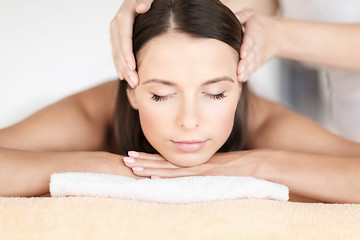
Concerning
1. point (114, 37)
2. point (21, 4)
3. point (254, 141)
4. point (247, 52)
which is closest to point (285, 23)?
point (247, 52)

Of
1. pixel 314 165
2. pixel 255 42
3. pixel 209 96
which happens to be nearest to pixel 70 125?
pixel 209 96

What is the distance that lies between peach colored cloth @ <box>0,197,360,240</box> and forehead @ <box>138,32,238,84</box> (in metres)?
0.33

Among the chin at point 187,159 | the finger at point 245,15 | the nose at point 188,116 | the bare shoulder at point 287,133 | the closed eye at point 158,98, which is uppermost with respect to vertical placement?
the finger at point 245,15

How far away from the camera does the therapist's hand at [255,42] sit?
1.24 metres

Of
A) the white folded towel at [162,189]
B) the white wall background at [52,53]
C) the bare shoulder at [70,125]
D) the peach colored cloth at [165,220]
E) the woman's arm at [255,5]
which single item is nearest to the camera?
the peach colored cloth at [165,220]

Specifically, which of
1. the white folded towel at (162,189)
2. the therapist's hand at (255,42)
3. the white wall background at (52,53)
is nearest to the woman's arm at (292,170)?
the white folded towel at (162,189)

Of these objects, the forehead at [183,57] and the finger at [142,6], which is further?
the finger at [142,6]

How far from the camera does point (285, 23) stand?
141 centimetres

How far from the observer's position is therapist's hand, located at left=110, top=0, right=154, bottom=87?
1202 millimetres

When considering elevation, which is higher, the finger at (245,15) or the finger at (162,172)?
the finger at (245,15)

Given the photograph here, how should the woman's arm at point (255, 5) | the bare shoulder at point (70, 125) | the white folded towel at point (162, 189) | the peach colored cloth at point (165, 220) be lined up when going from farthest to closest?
the woman's arm at point (255, 5) < the bare shoulder at point (70, 125) < the white folded towel at point (162, 189) < the peach colored cloth at point (165, 220)

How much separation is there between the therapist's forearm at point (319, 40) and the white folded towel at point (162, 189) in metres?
0.53

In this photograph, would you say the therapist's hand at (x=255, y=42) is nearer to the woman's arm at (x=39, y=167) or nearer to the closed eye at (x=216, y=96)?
the closed eye at (x=216, y=96)

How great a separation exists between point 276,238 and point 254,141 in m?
0.70
